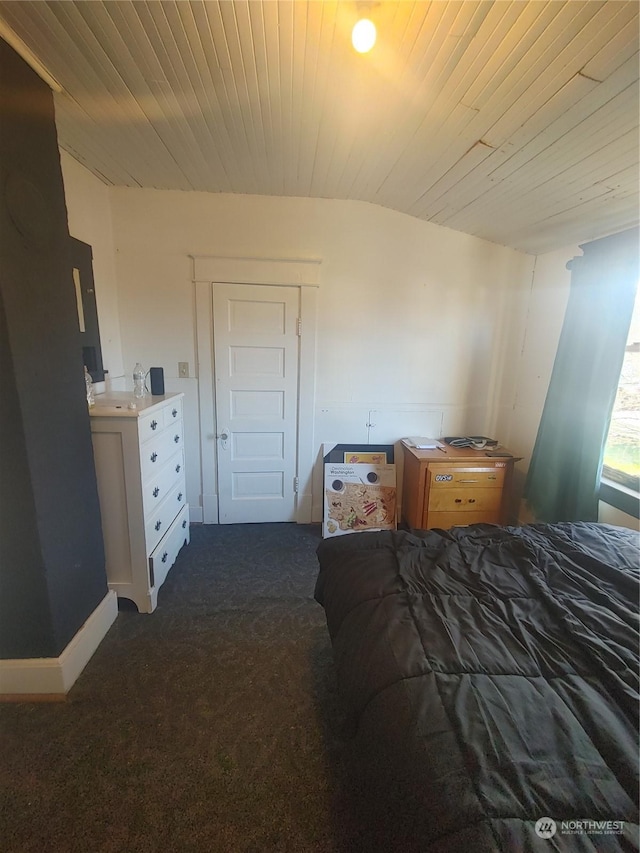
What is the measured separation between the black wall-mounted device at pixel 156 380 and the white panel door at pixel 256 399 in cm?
53

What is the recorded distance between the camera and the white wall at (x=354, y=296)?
8.69 ft

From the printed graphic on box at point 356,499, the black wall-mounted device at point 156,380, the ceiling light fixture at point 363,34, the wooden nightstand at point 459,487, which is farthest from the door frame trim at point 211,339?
the ceiling light fixture at point 363,34

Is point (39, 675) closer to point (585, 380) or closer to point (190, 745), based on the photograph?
point (190, 745)

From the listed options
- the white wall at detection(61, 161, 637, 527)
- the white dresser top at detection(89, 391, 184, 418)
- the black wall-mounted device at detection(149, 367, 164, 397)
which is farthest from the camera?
the white wall at detection(61, 161, 637, 527)

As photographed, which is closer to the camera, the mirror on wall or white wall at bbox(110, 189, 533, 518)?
the mirror on wall

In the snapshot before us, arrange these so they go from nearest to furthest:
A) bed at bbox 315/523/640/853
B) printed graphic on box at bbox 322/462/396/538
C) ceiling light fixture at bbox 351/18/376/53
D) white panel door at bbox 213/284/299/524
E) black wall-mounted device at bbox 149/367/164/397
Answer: bed at bbox 315/523/640/853 → ceiling light fixture at bbox 351/18/376/53 → black wall-mounted device at bbox 149/367/164/397 → white panel door at bbox 213/284/299/524 → printed graphic on box at bbox 322/462/396/538

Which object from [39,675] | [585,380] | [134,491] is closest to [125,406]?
[134,491]

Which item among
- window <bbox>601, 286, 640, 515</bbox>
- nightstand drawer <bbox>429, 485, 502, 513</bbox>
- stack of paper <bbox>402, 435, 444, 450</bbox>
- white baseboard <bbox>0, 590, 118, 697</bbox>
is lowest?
white baseboard <bbox>0, 590, 118, 697</bbox>

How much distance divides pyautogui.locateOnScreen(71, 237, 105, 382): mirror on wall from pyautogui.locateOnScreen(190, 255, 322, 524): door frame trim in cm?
66

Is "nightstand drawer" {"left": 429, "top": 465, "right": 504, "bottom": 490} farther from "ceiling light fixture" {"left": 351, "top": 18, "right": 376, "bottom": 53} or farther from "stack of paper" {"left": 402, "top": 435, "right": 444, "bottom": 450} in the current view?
"ceiling light fixture" {"left": 351, "top": 18, "right": 376, "bottom": 53}

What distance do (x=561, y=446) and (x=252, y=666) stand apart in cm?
228

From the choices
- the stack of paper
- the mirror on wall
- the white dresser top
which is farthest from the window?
the mirror on wall

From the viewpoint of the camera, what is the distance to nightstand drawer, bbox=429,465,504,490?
8.61 feet

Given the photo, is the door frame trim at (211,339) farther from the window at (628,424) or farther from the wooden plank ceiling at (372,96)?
the window at (628,424)
